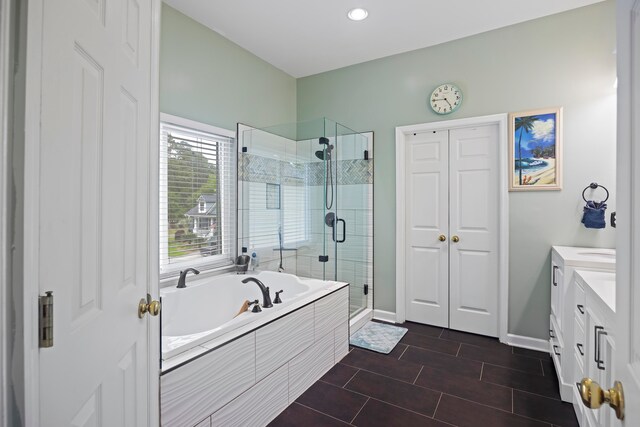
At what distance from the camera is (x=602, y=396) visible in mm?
640

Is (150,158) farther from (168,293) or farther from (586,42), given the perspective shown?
(586,42)

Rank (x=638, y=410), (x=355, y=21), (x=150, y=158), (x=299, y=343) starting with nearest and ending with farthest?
(x=638, y=410) → (x=150, y=158) → (x=299, y=343) → (x=355, y=21)

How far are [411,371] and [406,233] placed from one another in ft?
4.71

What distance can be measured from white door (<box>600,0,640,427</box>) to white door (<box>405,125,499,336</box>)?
2.62 m

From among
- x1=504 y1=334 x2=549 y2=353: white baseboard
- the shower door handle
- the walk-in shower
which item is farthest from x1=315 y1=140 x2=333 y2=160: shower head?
x1=504 y1=334 x2=549 y2=353: white baseboard

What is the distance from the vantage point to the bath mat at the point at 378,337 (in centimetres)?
290

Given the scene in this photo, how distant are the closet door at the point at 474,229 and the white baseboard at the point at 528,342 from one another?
0.16 metres

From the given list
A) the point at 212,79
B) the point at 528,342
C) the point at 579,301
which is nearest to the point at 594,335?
the point at 579,301

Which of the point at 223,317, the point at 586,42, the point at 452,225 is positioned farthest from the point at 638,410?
the point at 586,42

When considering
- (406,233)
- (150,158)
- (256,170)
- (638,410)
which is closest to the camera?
(638,410)

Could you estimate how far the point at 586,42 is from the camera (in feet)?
8.68

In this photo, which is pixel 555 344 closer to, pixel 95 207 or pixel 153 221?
pixel 153 221

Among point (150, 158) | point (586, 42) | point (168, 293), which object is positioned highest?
point (586, 42)

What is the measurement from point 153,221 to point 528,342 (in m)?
3.16
